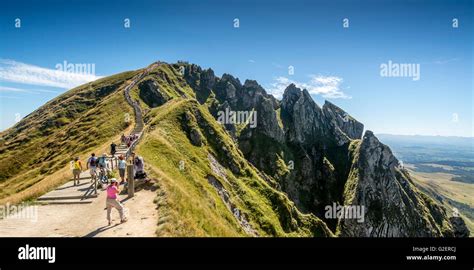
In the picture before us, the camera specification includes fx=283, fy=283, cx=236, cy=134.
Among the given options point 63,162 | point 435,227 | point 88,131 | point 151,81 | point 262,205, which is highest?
point 151,81

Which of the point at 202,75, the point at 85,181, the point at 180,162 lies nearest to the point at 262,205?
the point at 180,162

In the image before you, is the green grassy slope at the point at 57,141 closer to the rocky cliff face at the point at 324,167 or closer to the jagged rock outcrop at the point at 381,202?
the rocky cliff face at the point at 324,167

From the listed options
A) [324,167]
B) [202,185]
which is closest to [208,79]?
[324,167]

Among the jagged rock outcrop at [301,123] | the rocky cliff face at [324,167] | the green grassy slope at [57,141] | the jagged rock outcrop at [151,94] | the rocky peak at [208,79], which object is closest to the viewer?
the green grassy slope at [57,141]

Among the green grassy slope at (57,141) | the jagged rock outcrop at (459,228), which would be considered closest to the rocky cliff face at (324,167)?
the jagged rock outcrop at (459,228)

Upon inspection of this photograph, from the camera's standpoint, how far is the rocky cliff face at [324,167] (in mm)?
148375

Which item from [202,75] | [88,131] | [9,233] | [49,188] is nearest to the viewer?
[9,233]

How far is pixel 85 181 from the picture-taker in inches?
1262
